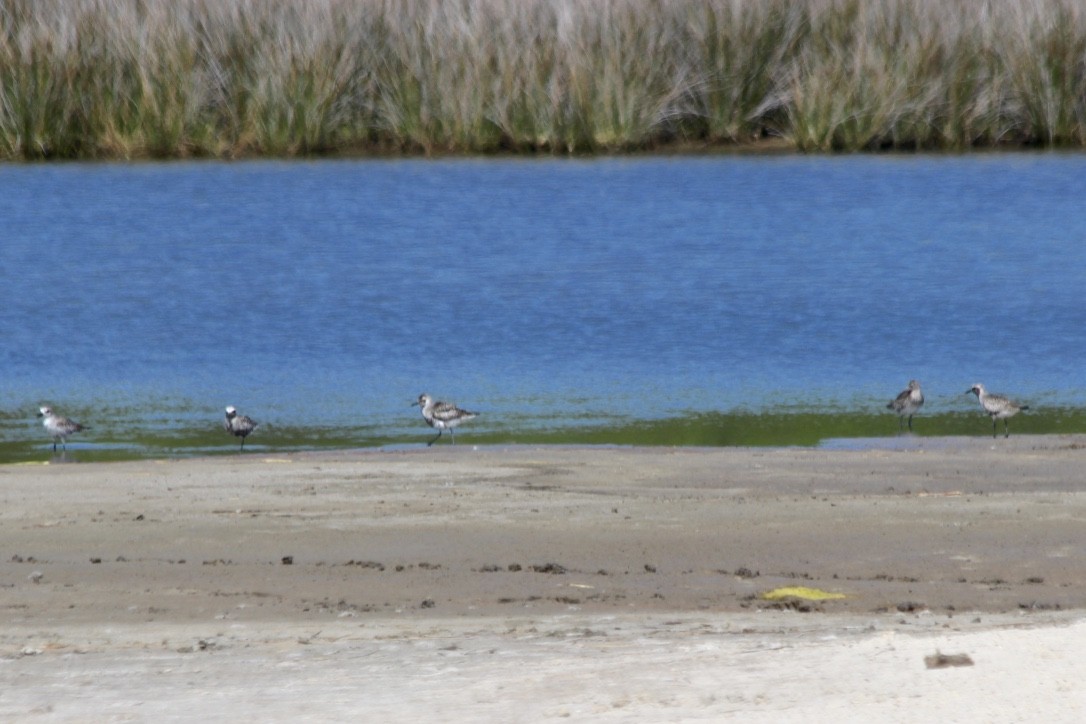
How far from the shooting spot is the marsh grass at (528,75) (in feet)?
83.7

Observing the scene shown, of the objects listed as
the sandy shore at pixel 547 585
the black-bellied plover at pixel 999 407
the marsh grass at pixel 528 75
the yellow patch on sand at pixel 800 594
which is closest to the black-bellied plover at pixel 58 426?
the sandy shore at pixel 547 585

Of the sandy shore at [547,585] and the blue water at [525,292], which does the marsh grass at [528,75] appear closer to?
the blue water at [525,292]

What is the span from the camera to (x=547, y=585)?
7.86 metres

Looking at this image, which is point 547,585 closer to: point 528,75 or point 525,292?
point 525,292

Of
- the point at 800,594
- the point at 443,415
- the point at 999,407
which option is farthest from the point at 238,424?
the point at 800,594

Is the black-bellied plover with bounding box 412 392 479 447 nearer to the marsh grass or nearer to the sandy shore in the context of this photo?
the sandy shore

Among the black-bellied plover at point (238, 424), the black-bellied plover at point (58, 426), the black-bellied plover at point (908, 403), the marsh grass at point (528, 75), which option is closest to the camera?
the black-bellied plover at point (58, 426)

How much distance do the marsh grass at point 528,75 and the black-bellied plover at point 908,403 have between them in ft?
41.9

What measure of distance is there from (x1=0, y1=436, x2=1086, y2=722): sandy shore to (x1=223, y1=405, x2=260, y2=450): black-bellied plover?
952mm

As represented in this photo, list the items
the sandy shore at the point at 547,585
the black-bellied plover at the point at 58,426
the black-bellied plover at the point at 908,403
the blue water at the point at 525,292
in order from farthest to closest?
the blue water at the point at 525,292, the black-bellied plover at the point at 908,403, the black-bellied plover at the point at 58,426, the sandy shore at the point at 547,585

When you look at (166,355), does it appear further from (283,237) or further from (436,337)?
(283,237)

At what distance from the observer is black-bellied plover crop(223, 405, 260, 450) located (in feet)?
40.8

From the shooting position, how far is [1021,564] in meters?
8.12

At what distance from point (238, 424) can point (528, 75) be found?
1390cm
